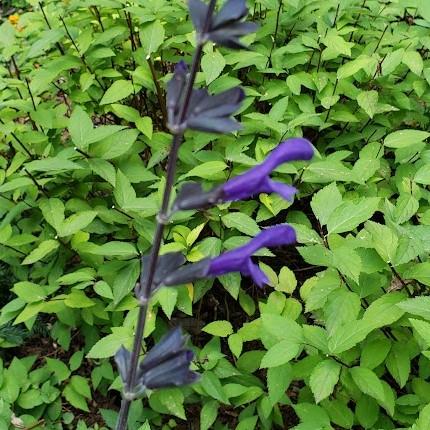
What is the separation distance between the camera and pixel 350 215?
6.50 feet

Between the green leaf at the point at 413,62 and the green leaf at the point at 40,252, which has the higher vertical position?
the green leaf at the point at 413,62

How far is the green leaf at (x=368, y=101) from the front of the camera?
8.55ft

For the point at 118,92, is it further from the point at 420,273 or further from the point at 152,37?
the point at 420,273

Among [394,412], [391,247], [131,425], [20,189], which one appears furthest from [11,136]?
[394,412]

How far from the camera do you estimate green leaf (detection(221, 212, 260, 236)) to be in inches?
87.0

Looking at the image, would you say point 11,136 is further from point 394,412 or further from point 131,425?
point 394,412

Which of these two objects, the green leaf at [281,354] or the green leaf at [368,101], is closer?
the green leaf at [281,354]

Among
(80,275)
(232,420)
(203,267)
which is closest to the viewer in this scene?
(203,267)

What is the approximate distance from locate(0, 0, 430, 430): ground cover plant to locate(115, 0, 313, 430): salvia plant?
27.9 inches

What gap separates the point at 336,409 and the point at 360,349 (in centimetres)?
24

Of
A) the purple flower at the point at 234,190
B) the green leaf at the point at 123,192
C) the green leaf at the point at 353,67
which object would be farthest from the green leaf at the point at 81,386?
the green leaf at the point at 353,67

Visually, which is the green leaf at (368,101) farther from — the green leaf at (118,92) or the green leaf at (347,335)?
the green leaf at (347,335)

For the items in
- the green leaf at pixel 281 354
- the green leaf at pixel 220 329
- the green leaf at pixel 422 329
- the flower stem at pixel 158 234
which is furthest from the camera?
the green leaf at pixel 220 329

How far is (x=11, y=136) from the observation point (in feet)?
9.36
